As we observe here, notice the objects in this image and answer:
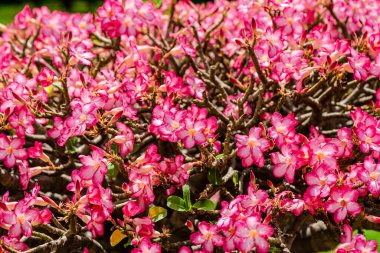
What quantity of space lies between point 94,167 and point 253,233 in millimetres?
381

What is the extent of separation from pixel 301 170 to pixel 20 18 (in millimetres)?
1354

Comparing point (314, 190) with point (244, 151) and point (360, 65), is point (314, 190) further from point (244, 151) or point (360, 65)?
point (360, 65)

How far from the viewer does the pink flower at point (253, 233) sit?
1.11 m

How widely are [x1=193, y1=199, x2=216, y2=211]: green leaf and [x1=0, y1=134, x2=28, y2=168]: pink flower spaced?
0.45 metres

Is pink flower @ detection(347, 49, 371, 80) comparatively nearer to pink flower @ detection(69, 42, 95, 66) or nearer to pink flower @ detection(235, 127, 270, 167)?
pink flower @ detection(235, 127, 270, 167)

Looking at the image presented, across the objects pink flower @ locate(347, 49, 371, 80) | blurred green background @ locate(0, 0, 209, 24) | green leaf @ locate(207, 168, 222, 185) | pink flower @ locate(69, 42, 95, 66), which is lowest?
blurred green background @ locate(0, 0, 209, 24)

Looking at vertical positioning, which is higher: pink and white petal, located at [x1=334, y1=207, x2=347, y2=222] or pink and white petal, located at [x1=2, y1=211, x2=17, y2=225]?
pink and white petal, located at [x1=334, y1=207, x2=347, y2=222]

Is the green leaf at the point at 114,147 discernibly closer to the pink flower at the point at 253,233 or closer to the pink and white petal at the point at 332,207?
the pink flower at the point at 253,233

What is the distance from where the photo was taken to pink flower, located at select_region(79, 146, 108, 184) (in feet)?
3.92

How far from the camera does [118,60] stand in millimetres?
1586

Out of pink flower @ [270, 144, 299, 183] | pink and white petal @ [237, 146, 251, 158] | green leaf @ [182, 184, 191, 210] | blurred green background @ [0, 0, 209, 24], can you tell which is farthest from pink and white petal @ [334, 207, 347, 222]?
blurred green background @ [0, 0, 209, 24]

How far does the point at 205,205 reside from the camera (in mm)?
1286

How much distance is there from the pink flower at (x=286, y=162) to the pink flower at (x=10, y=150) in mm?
621

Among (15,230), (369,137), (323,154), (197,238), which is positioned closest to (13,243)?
(15,230)
